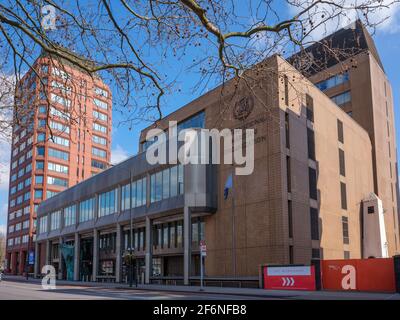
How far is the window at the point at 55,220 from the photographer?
74125 millimetres

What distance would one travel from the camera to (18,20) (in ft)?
30.6

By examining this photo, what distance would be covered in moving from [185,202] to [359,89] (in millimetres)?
34341

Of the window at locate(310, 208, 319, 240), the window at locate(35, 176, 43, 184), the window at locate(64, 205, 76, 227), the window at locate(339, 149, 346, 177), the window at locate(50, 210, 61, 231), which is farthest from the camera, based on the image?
the window at locate(35, 176, 43, 184)

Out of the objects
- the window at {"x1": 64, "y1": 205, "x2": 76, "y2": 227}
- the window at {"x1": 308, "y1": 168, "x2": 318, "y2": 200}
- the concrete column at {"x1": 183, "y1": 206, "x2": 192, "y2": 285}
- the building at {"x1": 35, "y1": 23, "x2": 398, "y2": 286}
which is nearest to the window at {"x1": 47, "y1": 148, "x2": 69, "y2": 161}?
the window at {"x1": 64, "y1": 205, "x2": 76, "y2": 227}

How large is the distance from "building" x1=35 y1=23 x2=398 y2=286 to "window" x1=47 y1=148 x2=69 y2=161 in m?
43.0

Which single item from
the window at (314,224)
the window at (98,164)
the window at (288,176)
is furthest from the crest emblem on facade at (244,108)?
the window at (98,164)

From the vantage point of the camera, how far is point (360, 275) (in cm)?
2888

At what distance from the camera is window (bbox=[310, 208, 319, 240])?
42.2 m

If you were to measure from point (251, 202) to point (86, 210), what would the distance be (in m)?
31.0

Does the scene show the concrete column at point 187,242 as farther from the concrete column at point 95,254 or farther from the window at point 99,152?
the window at point 99,152

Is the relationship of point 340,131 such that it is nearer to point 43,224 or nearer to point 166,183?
point 166,183

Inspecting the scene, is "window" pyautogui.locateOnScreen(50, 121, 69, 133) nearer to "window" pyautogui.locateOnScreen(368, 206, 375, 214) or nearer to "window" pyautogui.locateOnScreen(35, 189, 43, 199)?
"window" pyautogui.locateOnScreen(368, 206, 375, 214)
